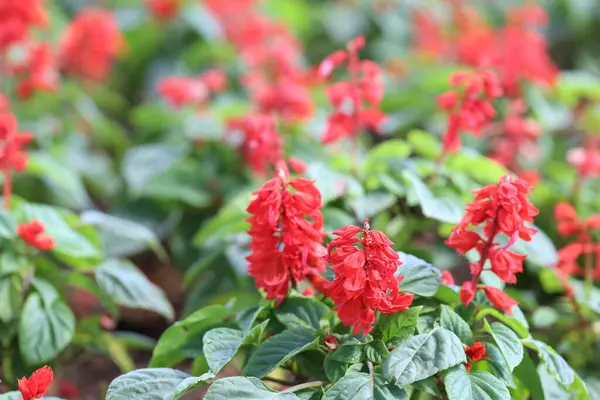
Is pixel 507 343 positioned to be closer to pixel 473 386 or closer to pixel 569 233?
pixel 473 386

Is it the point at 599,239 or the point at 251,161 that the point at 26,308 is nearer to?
the point at 251,161

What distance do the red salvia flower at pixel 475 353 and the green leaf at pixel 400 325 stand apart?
4.1 inches

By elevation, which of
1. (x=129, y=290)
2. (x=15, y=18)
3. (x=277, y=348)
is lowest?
(x=129, y=290)

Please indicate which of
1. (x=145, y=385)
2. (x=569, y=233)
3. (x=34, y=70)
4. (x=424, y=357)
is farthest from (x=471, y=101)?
(x=34, y=70)

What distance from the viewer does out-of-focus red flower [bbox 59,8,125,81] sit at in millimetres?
2748

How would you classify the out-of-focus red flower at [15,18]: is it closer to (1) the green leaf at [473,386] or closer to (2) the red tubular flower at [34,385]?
(2) the red tubular flower at [34,385]

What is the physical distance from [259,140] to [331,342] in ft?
2.40

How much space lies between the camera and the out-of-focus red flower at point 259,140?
6.38 ft

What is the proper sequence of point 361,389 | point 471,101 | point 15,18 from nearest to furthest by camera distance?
point 361,389
point 471,101
point 15,18

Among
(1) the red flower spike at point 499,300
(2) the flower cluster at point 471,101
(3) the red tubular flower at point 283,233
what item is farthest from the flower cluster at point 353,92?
(1) the red flower spike at point 499,300

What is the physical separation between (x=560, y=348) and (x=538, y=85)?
1195mm

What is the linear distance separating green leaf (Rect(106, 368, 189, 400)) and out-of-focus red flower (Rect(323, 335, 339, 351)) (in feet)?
0.86

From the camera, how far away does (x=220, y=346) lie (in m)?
1.31

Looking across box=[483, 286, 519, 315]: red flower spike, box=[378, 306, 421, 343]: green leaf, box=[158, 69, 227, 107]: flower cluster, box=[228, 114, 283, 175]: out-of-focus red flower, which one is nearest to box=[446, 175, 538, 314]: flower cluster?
box=[483, 286, 519, 315]: red flower spike
